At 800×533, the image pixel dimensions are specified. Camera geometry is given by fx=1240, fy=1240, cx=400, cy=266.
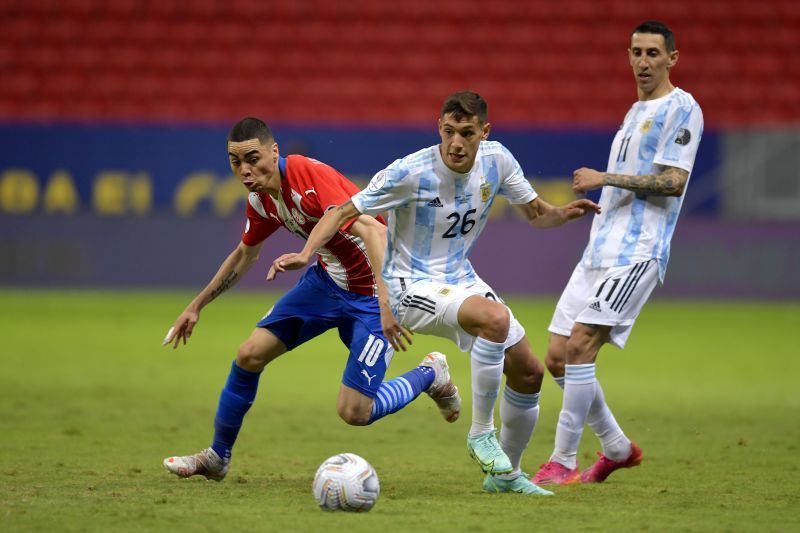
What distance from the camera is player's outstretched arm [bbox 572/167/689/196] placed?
6090 mm

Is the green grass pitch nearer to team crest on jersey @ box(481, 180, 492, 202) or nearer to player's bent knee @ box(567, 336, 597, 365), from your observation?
player's bent knee @ box(567, 336, 597, 365)

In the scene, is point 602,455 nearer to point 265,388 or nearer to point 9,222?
point 265,388

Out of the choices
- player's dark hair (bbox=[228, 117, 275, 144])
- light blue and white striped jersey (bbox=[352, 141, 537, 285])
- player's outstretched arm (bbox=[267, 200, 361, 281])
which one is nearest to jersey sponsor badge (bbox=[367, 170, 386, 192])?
light blue and white striped jersey (bbox=[352, 141, 537, 285])

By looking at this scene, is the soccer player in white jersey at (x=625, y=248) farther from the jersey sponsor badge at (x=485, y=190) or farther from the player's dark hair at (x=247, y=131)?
the player's dark hair at (x=247, y=131)

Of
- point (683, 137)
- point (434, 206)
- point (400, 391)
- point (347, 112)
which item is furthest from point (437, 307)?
point (347, 112)

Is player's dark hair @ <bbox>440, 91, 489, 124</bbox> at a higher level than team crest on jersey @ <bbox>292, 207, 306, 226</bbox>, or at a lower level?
higher

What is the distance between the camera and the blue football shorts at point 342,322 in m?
6.30

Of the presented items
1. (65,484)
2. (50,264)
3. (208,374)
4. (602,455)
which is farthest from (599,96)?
(65,484)

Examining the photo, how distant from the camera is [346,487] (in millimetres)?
5168

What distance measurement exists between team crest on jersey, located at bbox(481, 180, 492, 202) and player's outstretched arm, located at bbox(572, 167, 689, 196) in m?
0.42

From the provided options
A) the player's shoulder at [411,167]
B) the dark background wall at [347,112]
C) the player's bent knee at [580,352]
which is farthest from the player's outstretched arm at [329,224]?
the dark background wall at [347,112]

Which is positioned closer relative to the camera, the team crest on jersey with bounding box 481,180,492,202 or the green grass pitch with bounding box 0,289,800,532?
the green grass pitch with bounding box 0,289,800,532

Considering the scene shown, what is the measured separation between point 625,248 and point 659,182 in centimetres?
38

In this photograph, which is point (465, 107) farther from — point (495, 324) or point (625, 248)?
point (625, 248)
